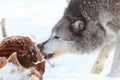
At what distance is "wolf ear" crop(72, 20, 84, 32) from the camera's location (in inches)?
269

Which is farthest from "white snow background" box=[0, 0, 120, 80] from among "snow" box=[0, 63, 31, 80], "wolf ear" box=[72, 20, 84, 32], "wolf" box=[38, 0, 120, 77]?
"snow" box=[0, 63, 31, 80]

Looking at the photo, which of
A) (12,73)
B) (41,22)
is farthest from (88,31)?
(41,22)

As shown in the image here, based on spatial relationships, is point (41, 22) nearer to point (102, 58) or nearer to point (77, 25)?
point (102, 58)

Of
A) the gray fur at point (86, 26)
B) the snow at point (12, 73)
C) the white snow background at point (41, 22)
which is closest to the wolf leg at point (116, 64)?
the gray fur at point (86, 26)

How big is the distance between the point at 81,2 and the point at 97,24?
0.39 metres

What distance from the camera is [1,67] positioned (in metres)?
4.32

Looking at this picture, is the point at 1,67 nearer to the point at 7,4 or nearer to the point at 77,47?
the point at 77,47

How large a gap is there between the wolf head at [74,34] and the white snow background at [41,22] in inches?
14.8

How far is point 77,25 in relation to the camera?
684cm

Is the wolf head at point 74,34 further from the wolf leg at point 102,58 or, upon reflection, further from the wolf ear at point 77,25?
the wolf leg at point 102,58

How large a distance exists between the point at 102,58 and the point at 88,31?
70 centimetres

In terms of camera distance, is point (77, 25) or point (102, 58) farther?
point (102, 58)

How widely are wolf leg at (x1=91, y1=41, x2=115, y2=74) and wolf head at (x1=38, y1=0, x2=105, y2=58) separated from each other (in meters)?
0.26

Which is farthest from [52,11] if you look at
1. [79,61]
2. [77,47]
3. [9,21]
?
[77,47]
